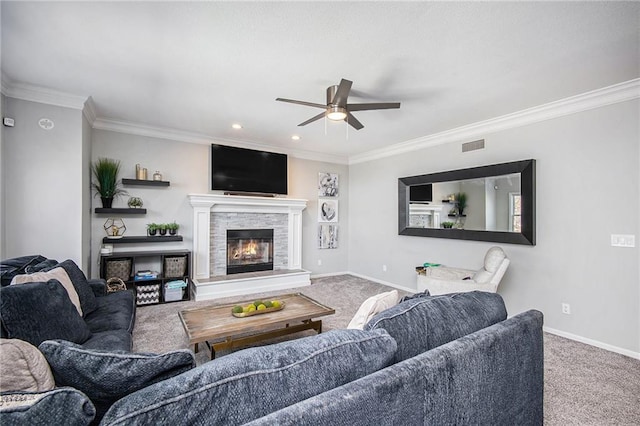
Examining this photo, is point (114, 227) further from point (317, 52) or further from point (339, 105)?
point (317, 52)

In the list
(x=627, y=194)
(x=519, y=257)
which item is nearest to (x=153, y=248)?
(x=519, y=257)

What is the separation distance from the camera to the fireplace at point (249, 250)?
202 inches

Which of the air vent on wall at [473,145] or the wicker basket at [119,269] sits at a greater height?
the air vent on wall at [473,145]

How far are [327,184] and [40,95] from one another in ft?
14.4

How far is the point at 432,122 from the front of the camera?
4.04 meters

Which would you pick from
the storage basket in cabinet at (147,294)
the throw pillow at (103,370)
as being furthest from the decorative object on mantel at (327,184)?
the throw pillow at (103,370)

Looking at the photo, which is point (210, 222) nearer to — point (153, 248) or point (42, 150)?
point (153, 248)

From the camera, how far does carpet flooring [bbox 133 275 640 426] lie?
1.95 meters

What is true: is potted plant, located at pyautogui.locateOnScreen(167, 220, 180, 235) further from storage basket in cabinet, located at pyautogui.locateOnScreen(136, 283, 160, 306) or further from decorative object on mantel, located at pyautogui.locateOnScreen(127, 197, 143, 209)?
storage basket in cabinet, located at pyautogui.locateOnScreen(136, 283, 160, 306)

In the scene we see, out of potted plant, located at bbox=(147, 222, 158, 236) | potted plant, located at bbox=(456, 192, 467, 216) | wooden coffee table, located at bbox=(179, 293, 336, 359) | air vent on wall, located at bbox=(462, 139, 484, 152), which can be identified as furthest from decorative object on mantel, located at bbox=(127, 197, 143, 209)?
air vent on wall, located at bbox=(462, 139, 484, 152)

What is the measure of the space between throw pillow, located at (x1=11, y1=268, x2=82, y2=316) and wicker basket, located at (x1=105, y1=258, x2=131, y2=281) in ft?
5.85

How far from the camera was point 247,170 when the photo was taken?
5.17m

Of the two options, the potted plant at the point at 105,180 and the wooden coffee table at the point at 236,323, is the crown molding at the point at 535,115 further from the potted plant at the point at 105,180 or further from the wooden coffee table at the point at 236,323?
the potted plant at the point at 105,180

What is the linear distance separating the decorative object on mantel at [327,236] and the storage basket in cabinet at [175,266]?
2599 mm
